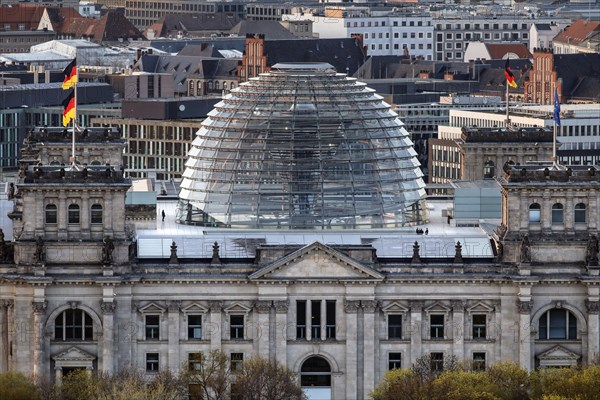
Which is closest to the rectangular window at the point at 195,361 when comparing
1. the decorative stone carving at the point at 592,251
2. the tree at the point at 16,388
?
the tree at the point at 16,388

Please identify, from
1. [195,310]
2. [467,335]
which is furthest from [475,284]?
[195,310]

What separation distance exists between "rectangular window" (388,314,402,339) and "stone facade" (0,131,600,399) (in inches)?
2.1

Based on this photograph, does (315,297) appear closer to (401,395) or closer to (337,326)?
(337,326)

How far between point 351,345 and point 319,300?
9.62 ft

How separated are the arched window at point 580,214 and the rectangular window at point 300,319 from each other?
15.1m

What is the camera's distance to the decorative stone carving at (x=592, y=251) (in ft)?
625

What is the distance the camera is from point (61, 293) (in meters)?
190

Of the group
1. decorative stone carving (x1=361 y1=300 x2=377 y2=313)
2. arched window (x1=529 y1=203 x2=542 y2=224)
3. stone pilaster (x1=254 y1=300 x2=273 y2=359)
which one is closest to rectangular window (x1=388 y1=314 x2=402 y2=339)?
decorative stone carving (x1=361 y1=300 x2=377 y2=313)

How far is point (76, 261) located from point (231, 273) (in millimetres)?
8193

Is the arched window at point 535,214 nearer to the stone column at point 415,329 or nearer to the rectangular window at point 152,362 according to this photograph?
the stone column at point 415,329

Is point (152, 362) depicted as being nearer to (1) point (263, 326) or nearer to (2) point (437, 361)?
(1) point (263, 326)

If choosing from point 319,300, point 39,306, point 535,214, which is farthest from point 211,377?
point 535,214

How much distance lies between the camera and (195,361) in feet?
625

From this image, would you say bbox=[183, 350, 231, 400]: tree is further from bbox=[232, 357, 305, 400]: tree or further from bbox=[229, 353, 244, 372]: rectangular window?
bbox=[232, 357, 305, 400]: tree
